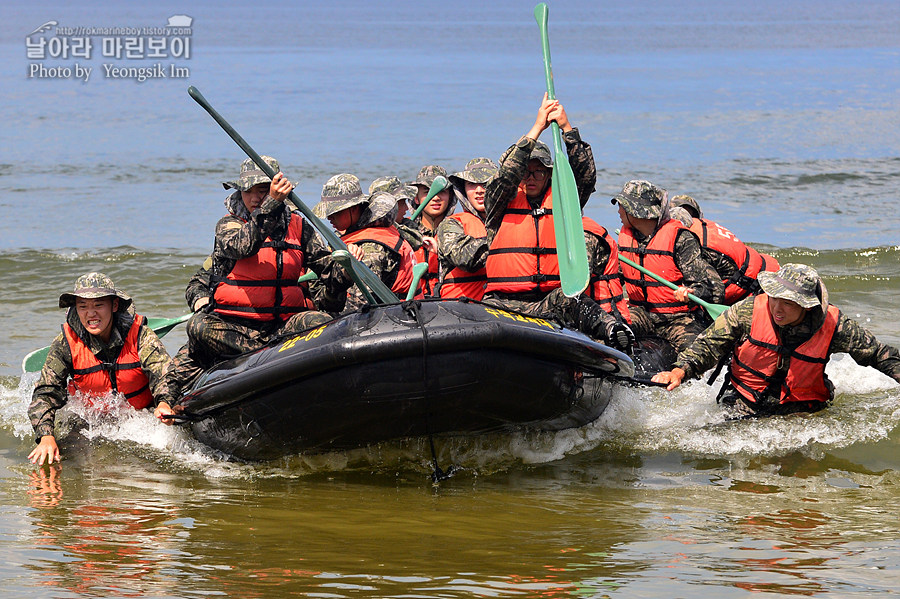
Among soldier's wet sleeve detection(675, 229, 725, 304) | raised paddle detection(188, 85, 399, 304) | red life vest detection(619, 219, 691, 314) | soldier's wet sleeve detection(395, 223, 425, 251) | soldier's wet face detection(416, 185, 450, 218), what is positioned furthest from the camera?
soldier's wet face detection(416, 185, 450, 218)

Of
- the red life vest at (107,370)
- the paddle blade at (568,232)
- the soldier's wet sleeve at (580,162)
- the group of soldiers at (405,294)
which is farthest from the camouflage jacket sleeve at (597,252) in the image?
the red life vest at (107,370)

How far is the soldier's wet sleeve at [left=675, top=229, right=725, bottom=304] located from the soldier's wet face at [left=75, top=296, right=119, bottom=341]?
3.66 metres

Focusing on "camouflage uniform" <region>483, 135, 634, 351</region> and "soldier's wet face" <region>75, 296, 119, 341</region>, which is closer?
"soldier's wet face" <region>75, 296, 119, 341</region>

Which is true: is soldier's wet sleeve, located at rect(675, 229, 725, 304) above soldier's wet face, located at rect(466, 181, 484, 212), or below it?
below

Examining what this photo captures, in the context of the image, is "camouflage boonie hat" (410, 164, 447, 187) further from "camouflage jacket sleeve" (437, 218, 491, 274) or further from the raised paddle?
the raised paddle

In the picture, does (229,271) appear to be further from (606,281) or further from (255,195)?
(606,281)

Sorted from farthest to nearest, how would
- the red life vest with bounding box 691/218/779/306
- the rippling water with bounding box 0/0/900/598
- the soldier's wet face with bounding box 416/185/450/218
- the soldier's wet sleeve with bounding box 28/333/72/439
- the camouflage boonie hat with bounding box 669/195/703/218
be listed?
the camouflage boonie hat with bounding box 669/195/703/218
the soldier's wet face with bounding box 416/185/450/218
the red life vest with bounding box 691/218/779/306
the soldier's wet sleeve with bounding box 28/333/72/439
the rippling water with bounding box 0/0/900/598

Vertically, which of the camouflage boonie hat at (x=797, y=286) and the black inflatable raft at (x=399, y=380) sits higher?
the camouflage boonie hat at (x=797, y=286)

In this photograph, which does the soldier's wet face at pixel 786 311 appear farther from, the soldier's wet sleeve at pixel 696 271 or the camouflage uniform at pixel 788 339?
the soldier's wet sleeve at pixel 696 271

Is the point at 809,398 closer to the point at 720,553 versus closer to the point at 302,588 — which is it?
the point at 720,553

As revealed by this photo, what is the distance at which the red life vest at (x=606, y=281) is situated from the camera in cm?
691

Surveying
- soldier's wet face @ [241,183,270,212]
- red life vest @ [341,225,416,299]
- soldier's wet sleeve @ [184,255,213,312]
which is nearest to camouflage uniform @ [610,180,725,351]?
red life vest @ [341,225,416,299]

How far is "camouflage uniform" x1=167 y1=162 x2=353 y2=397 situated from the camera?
638 cm

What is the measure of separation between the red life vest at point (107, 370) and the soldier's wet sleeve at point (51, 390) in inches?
1.8
